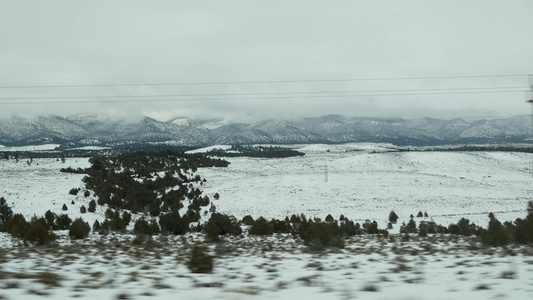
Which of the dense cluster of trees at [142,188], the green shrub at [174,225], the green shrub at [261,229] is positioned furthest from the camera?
the dense cluster of trees at [142,188]

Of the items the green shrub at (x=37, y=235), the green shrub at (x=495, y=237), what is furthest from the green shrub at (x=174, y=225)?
the green shrub at (x=495, y=237)

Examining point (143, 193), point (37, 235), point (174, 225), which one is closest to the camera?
point (37, 235)

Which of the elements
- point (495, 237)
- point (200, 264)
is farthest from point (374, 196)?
point (200, 264)

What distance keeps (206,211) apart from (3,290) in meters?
45.2

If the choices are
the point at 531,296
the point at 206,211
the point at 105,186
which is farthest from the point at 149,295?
the point at 105,186

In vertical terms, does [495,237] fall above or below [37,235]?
above

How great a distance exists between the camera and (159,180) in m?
72.8

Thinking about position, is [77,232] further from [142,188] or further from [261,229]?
[142,188]

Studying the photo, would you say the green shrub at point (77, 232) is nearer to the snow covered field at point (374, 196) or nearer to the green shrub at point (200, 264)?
the green shrub at point (200, 264)

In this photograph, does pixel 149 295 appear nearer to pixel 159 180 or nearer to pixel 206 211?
pixel 206 211

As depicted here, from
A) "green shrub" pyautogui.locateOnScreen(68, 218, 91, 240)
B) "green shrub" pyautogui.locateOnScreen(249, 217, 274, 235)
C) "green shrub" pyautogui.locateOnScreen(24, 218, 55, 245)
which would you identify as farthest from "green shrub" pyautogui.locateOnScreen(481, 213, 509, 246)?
"green shrub" pyautogui.locateOnScreen(68, 218, 91, 240)

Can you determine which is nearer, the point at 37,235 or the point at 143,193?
the point at 37,235

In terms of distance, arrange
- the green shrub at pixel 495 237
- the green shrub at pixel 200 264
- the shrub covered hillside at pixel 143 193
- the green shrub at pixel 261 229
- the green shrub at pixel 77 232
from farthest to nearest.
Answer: the shrub covered hillside at pixel 143 193 < the green shrub at pixel 261 229 < the green shrub at pixel 77 232 < the green shrub at pixel 495 237 < the green shrub at pixel 200 264

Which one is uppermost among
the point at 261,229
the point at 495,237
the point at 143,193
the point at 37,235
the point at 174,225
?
the point at 495,237
